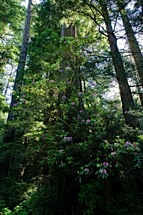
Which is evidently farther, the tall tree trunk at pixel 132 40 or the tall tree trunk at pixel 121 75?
the tall tree trunk at pixel 132 40

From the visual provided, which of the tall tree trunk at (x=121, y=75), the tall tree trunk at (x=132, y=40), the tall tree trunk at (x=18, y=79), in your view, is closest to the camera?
the tall tree trunk at (x=121, y=75)

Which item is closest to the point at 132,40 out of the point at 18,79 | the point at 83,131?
the point at 18,79

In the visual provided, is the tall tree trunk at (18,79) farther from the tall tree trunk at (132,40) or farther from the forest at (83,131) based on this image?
the tall tree trunk at (132,40)

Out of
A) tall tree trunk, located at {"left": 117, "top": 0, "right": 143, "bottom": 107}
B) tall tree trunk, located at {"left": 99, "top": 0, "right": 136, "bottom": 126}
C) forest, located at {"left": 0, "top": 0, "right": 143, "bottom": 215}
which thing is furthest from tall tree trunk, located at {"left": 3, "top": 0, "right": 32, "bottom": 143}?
tall tree trunk, located at {"left": 117, "top": 0, "right": 143, "bottom": 107}

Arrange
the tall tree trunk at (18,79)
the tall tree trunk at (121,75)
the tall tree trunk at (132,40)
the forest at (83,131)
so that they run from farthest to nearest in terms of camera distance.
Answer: the tall tree trunk at (18,79)
the tall tree trunk at (132,40)
the tall tree trunk at (121,75)
the forest at (83,131)

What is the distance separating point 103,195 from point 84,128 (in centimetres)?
131

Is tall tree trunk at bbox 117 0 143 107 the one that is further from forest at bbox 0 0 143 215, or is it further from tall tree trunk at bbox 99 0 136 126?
tall tree trunk at bbox 99 0 136 126

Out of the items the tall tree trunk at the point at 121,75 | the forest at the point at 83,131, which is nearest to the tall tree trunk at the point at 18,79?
the forest at the point at 83,131

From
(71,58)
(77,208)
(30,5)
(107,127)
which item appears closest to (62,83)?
(71,58)

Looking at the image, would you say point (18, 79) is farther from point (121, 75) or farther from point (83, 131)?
point (83, 131)

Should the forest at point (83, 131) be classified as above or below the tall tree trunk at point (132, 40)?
below

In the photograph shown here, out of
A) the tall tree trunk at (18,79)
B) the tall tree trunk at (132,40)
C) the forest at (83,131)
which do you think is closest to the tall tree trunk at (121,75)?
the forest at (83,131)

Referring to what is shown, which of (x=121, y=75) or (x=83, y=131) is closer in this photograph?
(x=83, y=131)

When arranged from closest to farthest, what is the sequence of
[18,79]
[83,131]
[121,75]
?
[83,131], [121,75], [18,79]
